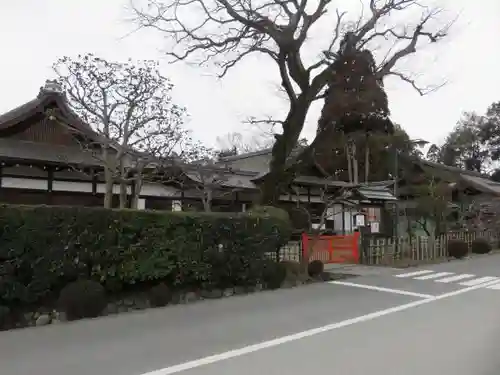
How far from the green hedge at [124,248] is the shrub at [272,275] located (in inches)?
9.8

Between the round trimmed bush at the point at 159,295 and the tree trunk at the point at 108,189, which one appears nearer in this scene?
the round trimmed bush at the point at 159,295

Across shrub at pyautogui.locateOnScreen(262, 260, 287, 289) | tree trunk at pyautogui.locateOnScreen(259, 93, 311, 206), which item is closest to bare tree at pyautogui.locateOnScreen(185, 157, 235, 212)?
tree trunk at pyautogui.locateOnScreen(259, 93, 311, 206)

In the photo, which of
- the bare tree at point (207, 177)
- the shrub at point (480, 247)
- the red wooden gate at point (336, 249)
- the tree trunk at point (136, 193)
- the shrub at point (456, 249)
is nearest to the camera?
the red wooden gate at point (336, 249)

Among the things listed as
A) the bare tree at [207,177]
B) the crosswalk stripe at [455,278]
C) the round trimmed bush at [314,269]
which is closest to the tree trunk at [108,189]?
the bare tree at [207,177]

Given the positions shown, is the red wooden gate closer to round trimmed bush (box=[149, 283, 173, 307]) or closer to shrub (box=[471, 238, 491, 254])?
round trimmed bush (box=[149, 283, 173, 307])

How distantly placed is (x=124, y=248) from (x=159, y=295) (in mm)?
1244

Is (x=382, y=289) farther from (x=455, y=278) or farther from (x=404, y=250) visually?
(x=404, y=250)

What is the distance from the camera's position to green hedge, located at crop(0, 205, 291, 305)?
8602 millimetres

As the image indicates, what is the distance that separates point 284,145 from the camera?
17469mm

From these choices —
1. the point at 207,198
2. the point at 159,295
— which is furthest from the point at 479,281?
the point at 207,198

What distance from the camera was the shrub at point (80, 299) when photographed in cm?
884

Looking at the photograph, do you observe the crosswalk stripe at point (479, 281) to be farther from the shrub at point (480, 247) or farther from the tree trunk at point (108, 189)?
the tree trunk at point (108, 189)

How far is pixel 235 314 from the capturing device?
369 inches

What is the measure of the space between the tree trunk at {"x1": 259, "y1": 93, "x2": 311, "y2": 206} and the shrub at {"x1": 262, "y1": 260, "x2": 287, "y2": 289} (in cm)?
459
